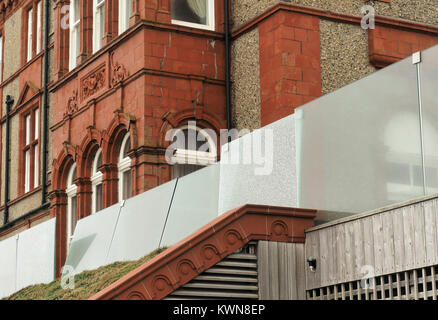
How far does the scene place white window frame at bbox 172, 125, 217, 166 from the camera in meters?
20.5

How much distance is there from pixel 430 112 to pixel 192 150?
377 inches

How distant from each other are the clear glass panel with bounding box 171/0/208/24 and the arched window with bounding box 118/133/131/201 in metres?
2.58

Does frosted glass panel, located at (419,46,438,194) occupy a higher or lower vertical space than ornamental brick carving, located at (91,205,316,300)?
higher

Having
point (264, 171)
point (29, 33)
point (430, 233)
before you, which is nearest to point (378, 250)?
point (430, 233)

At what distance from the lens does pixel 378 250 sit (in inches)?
469

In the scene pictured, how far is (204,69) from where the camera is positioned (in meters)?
21.0

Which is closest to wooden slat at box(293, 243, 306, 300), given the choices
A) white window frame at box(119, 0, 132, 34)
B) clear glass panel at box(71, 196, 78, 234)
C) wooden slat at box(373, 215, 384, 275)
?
wooden slat at box(373, 215, 384, 275)

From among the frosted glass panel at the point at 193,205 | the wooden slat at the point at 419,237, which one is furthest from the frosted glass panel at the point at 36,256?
the wooden slat at the point at 419,237

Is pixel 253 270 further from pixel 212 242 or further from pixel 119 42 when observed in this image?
pixel 119 42

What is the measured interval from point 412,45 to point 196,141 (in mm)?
4825

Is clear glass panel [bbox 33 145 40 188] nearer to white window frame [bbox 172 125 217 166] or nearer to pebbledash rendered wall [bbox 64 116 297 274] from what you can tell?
white window frame [bbox 172 125 217 166]
